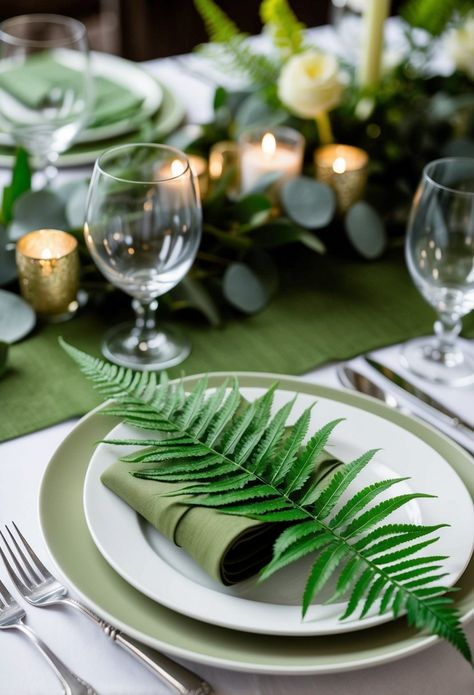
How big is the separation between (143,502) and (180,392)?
12cm

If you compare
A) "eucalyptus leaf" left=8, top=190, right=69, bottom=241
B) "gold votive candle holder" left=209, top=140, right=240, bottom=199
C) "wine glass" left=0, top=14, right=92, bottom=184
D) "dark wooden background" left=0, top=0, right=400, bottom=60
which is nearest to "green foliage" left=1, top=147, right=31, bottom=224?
"eucalyptus leaf" left=8, top=190, right=69, bottom=241

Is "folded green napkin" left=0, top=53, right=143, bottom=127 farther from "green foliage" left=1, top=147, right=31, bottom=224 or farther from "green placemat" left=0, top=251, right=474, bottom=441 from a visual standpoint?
"green placemat" left=0, top=251, right=474, bottom=441

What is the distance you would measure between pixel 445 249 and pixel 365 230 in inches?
9.2

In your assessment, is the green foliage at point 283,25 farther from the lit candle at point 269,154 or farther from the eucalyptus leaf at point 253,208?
the eucalyptus leaf at point 253,208

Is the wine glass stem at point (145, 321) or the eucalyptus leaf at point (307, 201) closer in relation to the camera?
the wine glass stem at point (145, 321)

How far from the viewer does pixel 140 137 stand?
1364 millimetres

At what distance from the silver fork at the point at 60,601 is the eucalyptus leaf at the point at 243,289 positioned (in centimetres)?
43

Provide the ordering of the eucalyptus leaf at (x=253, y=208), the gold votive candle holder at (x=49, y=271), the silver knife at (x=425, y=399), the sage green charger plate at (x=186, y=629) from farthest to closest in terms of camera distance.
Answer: the eucalyptus leaf at (x=253, y=208), the gold votive candle holder at (x=49, y=271), the silver knife at (x=425, y=399), the sage green charger plate at (x=186, y=629)

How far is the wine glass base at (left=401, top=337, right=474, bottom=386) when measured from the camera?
0.97 meters

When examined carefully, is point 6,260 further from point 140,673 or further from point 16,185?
point 140,673

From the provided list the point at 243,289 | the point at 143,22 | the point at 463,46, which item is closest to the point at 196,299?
the point at 243,289

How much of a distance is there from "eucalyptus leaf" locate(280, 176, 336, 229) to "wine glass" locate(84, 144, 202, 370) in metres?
0.23

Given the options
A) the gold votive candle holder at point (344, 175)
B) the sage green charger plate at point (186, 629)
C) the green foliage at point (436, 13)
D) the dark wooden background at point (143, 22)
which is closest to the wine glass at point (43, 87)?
the gold votive candle holder at point (344, 175)

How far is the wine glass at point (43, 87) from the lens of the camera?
1212 millimetres
